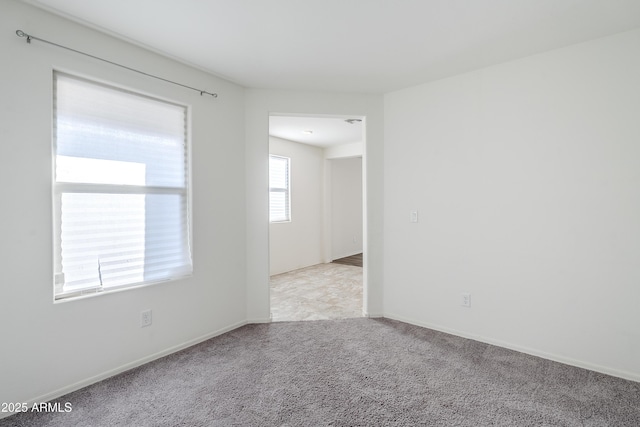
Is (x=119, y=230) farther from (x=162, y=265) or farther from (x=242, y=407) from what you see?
(x=242, y=407)

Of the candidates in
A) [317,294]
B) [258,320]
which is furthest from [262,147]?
[317,294]

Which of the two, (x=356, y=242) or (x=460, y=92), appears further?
(x=356, y=242)

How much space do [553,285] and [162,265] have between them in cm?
326

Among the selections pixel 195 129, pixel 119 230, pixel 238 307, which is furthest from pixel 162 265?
pixel 195 129

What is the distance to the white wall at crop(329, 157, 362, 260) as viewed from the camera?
6.98 m

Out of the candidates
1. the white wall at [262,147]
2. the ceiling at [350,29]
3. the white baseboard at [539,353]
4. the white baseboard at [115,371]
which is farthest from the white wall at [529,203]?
the white baseboard at [115,371]

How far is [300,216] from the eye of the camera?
20.1ft

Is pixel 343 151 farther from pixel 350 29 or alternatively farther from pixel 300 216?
pixel 350 29

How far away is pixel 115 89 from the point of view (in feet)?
7.55

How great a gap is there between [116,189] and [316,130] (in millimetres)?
3286

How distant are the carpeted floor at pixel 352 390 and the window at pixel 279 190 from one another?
3.15 metres

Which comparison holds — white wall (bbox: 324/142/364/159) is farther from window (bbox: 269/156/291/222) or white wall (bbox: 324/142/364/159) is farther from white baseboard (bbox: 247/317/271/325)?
white baseboard (bbox: 247/317/271/325)

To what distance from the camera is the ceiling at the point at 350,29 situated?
1.88 meters

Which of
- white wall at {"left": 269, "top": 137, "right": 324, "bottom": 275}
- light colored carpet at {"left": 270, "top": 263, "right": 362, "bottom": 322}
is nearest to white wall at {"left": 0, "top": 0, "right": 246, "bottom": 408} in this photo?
light colored carpet at {"left": 270, "top": 263, "right": 362, "bottom": 322}
